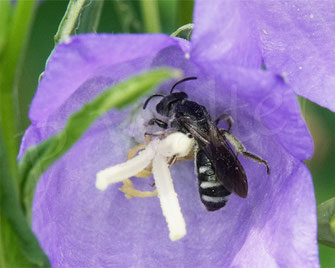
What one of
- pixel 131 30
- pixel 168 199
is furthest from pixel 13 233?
pixel 131 30

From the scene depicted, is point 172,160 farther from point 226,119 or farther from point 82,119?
point 82,119

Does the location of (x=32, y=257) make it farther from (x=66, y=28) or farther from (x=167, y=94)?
(x=167, y=94)

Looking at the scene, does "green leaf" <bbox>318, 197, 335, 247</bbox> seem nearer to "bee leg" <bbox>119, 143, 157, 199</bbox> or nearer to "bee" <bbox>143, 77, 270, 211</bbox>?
"bee" <bbox>143, 77, 270, 211</bbox>

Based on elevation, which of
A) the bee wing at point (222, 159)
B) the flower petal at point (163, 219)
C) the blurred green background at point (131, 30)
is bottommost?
the blurred green background at point (131, 30)

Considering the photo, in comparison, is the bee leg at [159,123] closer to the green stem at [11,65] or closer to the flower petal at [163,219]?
the flower petal at [163,219]

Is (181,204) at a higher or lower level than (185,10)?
lower

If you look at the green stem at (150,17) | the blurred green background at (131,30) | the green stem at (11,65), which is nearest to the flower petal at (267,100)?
the green stem at (11,65)
